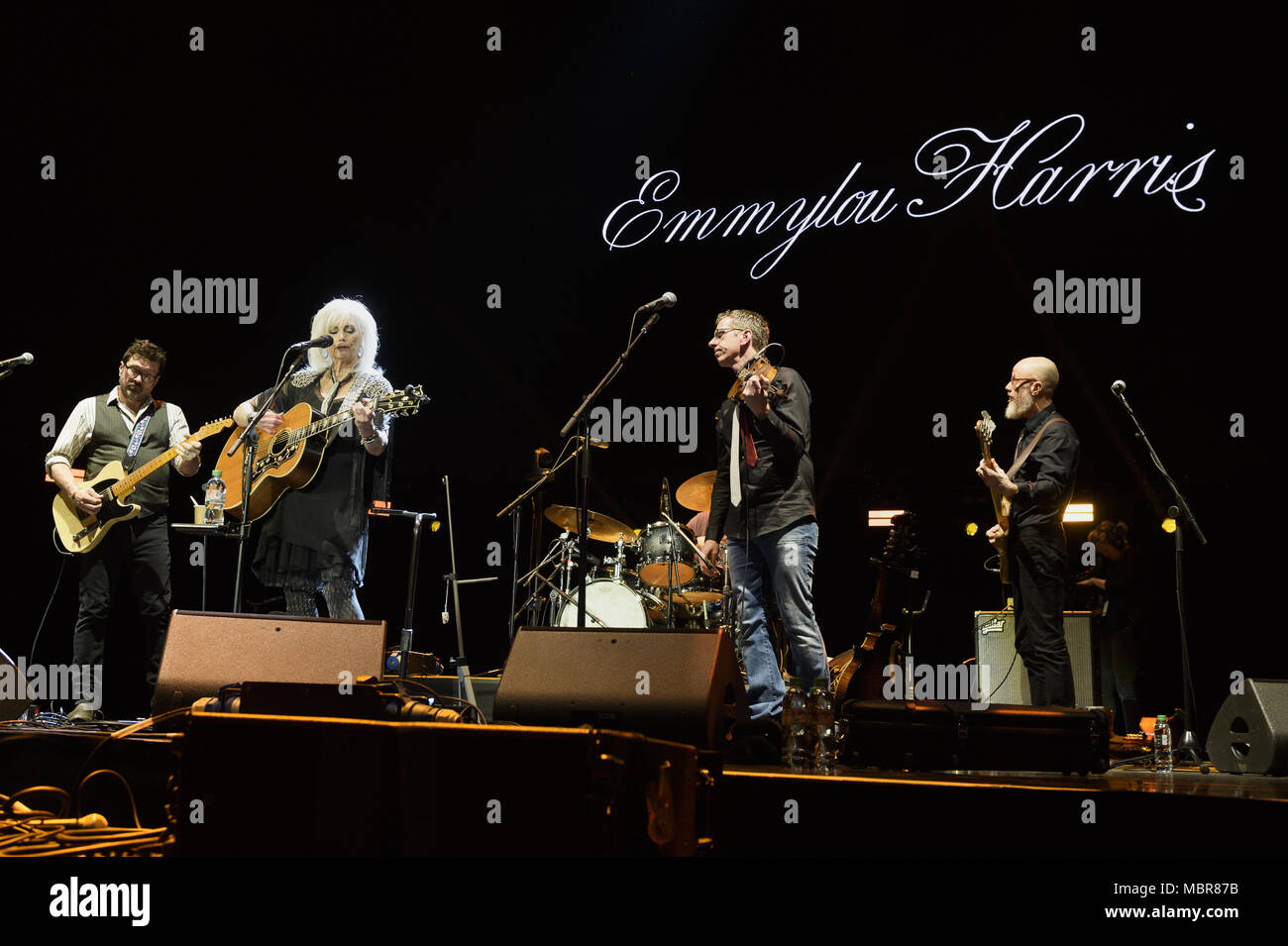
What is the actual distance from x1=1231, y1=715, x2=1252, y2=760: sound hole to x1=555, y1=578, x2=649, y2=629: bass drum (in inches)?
154

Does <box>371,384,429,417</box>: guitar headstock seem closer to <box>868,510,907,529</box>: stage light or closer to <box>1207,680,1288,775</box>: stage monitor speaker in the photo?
<box>1207,680,1288,775</box>: stage monitor speaker

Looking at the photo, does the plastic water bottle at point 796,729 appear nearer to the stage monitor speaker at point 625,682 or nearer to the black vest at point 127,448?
the stage monitor speaker at point 625,682

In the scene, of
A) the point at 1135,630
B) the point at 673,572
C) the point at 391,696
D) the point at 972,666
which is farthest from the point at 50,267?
the point at 1135,630

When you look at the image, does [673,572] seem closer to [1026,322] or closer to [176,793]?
[1026,322]

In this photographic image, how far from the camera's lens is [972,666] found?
311 inches

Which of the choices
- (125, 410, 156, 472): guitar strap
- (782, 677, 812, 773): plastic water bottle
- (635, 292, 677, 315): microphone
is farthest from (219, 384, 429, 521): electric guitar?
(782, 677, 812, 773): plastic water bottle

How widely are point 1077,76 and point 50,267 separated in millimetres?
7582

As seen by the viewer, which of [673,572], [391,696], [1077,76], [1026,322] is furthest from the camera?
[1026,322]

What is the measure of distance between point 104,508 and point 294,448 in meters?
1.19

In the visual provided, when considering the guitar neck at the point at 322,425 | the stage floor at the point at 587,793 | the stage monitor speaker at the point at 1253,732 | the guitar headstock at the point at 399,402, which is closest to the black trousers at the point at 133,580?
the guitar neck at the point at 322,425

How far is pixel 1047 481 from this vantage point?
17.4 ft

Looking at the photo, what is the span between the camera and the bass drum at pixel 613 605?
25.1 feet

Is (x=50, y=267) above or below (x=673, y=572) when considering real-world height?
above

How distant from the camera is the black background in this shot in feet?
25.4
